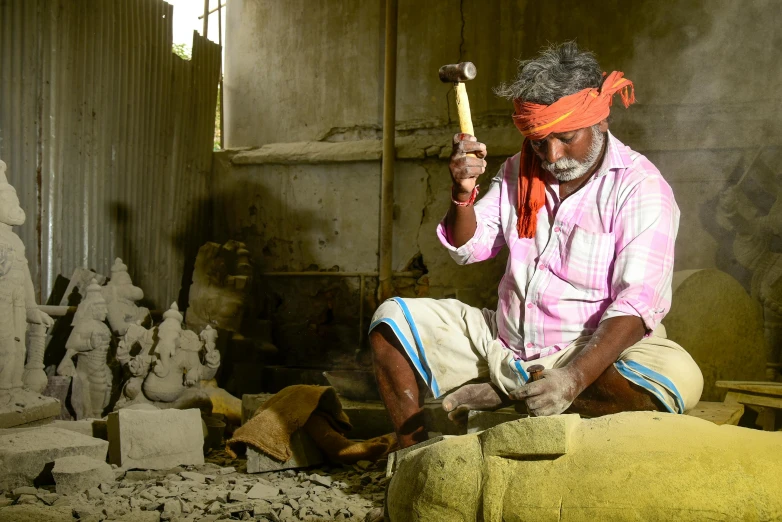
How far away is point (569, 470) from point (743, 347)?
118 inches

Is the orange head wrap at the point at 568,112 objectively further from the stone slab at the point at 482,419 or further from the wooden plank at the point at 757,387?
the wooden plank at the point at 757,387

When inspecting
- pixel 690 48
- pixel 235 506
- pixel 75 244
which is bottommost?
pixel 235 506

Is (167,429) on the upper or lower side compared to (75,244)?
lower

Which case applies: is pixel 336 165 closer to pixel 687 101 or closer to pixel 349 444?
pixel 687 101

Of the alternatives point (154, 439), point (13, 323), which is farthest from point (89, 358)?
point (154, 439)

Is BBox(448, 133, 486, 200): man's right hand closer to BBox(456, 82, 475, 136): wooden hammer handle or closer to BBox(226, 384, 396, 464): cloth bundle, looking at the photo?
BBox(456, 82, 475, 136): wooden hammer handle

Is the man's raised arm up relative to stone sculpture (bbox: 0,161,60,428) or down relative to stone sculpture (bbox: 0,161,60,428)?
up

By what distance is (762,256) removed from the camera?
560 cm

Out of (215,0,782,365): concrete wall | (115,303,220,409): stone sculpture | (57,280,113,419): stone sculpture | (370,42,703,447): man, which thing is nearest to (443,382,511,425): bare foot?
(370,42,703,447): man

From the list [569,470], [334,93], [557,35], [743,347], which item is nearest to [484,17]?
[557,35]

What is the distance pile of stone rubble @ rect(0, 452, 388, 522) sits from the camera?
124 inches

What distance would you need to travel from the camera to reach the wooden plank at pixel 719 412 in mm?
3325

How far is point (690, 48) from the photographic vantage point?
6055 mm

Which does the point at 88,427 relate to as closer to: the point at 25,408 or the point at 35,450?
the point at 25,408
